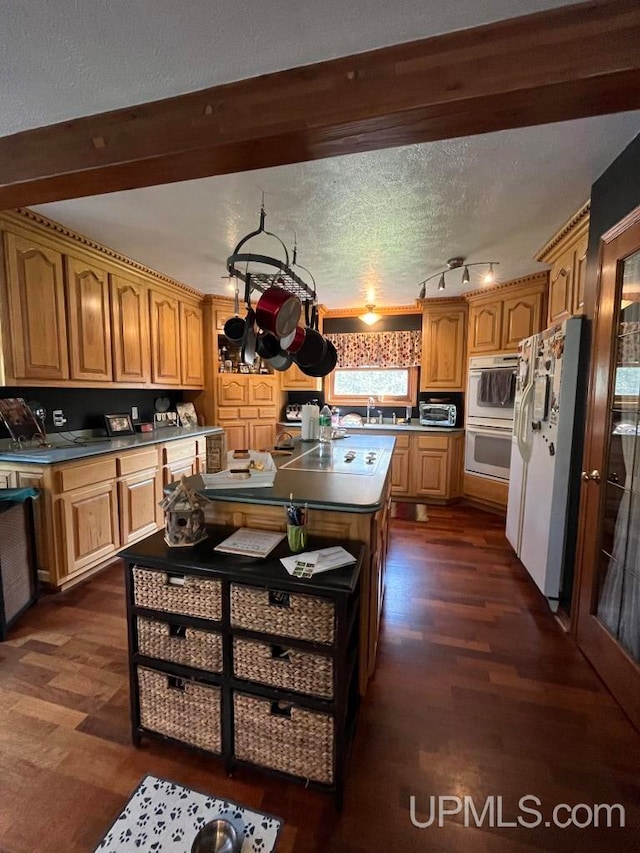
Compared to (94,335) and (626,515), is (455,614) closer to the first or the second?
(626,515)

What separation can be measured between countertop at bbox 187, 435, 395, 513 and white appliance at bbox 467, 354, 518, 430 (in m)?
1.92

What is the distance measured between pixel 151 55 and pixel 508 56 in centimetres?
110

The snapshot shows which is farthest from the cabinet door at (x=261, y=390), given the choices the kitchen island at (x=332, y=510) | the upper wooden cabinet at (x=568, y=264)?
the upper wooden cabinet at (x=568, y=264)

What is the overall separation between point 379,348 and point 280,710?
419 cm

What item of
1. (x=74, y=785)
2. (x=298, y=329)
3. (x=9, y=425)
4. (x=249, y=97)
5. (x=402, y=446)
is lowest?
(x=74, y=785)

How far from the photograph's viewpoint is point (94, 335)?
2.81 metres

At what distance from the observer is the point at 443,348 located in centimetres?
428

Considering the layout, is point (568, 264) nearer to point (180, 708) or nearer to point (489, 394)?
point (489, 394)

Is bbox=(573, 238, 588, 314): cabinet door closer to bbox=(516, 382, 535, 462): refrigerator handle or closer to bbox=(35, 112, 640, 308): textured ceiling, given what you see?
bbox=(35, 112, 640, 308): textured ceiling

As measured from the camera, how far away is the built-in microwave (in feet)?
14.2

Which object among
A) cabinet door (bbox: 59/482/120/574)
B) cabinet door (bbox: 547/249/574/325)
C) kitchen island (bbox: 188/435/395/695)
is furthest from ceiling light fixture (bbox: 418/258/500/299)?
cabinet door (bbox: 59/482/120/574)

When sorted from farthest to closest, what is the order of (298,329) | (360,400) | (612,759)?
(360,400)
(298,329)
(612,759)

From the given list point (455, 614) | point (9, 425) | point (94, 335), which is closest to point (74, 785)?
point (455, 614)

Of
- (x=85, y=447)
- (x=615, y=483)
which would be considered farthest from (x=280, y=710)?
(x=85, y=447)
